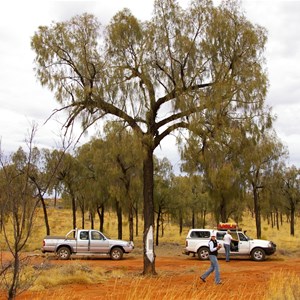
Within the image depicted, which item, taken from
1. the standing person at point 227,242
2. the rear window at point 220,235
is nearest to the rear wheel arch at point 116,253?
the rear window at point 220,235

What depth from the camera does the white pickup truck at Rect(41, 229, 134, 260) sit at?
2519 centimetres

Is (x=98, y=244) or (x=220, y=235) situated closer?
(x=98, y=244)

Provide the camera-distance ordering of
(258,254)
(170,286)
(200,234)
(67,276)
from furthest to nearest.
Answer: (200,234) → (258,254) → (67,276) → (170,286)

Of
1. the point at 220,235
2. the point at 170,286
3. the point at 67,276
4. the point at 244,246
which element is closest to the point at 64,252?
the point at 220,235

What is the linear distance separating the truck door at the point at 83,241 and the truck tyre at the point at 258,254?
371 inches

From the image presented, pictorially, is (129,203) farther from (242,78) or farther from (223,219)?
(242,78)

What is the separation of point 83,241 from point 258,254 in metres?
10.0

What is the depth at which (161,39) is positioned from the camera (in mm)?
16297

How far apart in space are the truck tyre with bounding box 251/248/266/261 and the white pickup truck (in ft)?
23.3

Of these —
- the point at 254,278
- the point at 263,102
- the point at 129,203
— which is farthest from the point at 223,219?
the point at 263,102

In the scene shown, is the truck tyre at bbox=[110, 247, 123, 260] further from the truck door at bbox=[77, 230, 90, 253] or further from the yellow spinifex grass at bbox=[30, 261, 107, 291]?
the yellow spinifex grass at bbox=[30, 261, 107, 291]

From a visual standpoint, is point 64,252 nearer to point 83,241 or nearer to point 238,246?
point 83,241

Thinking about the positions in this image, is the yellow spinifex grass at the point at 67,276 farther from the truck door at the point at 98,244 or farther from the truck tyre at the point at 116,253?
the truck tyre at the point at 116,253

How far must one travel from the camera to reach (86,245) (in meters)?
25.6
